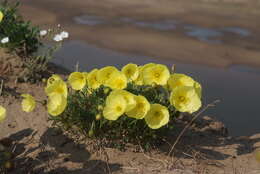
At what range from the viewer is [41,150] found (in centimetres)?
314

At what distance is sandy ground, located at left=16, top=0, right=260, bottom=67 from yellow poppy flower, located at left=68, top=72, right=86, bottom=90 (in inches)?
161

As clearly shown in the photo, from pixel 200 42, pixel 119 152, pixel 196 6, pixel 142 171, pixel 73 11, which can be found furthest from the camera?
pixel 196 6

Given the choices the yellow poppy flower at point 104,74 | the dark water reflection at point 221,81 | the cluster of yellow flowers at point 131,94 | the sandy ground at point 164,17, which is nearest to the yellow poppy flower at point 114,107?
the cluster of yellow flowers at point 131,94

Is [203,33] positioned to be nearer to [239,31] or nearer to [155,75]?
[239,31]

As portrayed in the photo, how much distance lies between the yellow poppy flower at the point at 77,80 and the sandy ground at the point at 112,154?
39 cm

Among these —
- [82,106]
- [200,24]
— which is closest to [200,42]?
[200,24]

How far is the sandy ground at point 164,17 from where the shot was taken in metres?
7.55

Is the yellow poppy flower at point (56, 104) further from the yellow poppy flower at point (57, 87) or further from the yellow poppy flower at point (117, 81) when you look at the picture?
the yellow poppy flower at point (117, 81)

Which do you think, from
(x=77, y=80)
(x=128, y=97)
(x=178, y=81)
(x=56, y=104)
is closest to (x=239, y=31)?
(x=178, y=81)

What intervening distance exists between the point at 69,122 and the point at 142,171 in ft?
2.17

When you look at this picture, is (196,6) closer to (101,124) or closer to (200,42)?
(200,42)

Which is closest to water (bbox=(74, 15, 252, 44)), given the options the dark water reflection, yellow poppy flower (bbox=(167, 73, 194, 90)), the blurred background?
the blurred background

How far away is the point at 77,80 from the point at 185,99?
0.85 m

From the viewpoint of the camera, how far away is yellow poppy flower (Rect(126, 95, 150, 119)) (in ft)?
9.32
